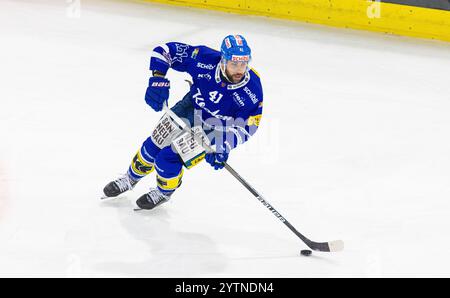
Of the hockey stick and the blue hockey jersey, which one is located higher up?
the blue hockey jersey

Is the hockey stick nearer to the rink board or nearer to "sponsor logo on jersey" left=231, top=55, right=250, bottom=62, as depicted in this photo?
"sponsor logo on jersey" left=231, top=55, right=250, bottom=62

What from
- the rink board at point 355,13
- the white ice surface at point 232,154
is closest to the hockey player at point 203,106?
the white ice surface at point 232,154

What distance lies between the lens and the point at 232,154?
20.6ft

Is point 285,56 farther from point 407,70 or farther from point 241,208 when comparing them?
point 241,208

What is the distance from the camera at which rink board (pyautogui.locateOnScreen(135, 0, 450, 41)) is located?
836 centimetres

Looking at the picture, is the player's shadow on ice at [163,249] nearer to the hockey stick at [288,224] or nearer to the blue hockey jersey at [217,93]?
the hockey stick at [288,224]

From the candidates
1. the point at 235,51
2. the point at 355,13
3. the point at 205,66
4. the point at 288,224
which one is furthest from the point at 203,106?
the point at 355,13

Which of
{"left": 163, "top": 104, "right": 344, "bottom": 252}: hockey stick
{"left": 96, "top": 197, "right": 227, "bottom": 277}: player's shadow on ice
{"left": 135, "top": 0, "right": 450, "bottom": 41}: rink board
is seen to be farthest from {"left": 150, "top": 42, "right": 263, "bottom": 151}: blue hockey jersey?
{"left": 135, "top": 0, "right": 450, "bottom": 41}: rink board

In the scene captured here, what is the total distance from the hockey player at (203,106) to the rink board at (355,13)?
358 cm

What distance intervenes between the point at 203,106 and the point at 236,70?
1.17 ft

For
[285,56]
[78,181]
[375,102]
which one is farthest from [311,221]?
[285,56]

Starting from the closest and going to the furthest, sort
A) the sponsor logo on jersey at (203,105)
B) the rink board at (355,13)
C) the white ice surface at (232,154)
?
the white ice surface at (232,154), the sponsor logo on jersey at (203,105), the rink board at (355,13)

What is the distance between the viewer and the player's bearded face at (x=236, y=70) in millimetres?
4867

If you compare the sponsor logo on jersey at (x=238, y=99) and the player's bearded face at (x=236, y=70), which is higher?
the player's bearded face at (x=236, y=70)
